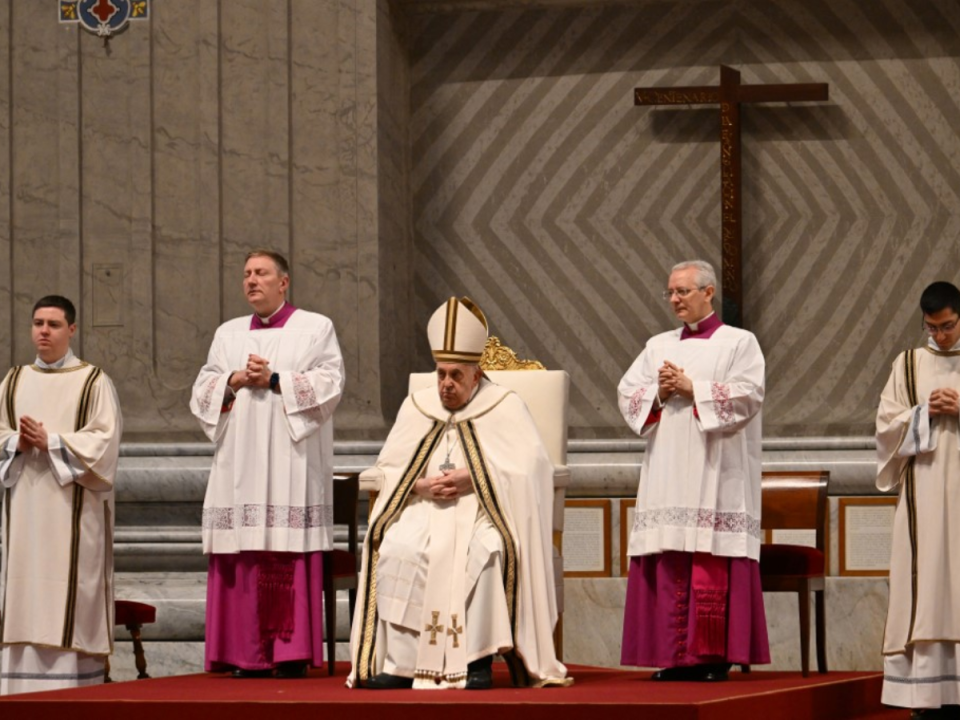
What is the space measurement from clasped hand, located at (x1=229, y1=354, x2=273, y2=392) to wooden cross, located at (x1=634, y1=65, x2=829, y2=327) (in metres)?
3.18

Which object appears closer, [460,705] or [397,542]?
[460,705]

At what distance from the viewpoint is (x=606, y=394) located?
10328 millimetres

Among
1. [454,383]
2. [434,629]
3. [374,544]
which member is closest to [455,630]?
[434,629]

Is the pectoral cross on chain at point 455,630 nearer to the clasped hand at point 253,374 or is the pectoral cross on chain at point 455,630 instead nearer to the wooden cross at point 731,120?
the clasped hand at point 253,374

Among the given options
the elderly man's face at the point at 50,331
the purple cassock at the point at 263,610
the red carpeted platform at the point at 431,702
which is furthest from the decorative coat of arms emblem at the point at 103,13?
the red carpeted platform at the point at 431,702

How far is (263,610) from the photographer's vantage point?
7656 mm

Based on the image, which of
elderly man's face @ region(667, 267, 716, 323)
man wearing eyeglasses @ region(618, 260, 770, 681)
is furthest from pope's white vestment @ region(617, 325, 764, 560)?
elderly man's face @ region(667, 267, 716, 323)

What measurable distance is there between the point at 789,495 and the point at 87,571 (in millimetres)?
3176

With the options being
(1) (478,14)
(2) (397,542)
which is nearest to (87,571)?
(2) (397,542)

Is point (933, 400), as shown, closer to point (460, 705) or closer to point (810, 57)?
point (460, 705)

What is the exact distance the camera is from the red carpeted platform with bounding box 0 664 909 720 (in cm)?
587

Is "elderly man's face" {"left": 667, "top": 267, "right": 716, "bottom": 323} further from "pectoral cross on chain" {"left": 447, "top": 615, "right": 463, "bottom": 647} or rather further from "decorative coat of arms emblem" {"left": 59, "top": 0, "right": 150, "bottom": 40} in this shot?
"decorative coat of arms emblem" {"left": 59, "top": 0, "right": 150, "bottom": 40}

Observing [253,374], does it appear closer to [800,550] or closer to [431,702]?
[431,702]

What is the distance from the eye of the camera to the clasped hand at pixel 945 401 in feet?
23.9
